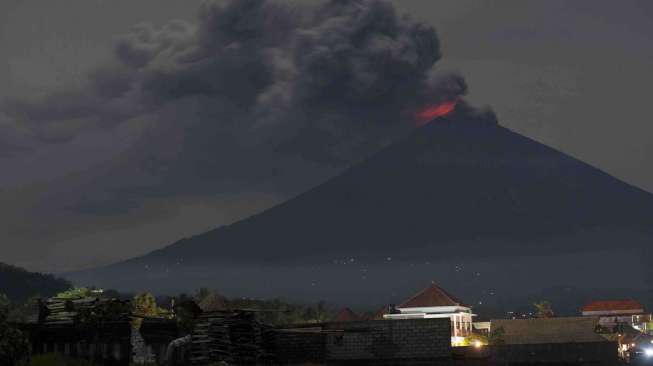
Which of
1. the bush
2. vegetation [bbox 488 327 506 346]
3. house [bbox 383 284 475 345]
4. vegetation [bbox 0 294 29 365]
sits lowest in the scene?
the bush

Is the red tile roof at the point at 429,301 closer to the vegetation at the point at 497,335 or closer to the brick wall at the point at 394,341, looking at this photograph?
the vegetation at the point at 497,335

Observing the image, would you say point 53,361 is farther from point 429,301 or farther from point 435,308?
point 429,301

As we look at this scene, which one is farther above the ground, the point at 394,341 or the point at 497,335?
the point at 497,335

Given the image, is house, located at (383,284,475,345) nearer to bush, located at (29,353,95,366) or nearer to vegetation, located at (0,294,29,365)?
bush, located at (29,353,95,366)

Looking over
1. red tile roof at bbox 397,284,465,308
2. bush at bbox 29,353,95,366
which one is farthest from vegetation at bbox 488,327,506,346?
bush at bbox 29,353,95,366

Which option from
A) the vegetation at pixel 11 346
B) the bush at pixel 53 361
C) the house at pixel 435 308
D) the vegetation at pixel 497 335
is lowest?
the bush at pixel 53 361

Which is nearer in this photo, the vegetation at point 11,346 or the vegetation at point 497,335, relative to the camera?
the vegetation at point 11,346

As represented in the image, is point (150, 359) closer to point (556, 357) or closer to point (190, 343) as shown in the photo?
point (190, 343)

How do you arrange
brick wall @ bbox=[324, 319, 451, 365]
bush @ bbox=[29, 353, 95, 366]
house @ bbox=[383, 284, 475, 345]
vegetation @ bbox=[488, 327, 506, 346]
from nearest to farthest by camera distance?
1. brick wall @ bbox=[324, 319, 451, 365]
2. bush @ bbox=[29, 353, 95, 366]
3. vegetation @ bbox=[488, 327, 506, 346]
4. house @ bbox=[383, 284, 475, 345]

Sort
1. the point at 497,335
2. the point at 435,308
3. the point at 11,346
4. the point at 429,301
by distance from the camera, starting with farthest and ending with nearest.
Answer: the point at 429,301 → the point at 435,308 → the point at 497,335 → the point at 11,346

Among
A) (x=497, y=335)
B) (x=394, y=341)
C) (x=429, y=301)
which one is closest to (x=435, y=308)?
(x=429, y=301)

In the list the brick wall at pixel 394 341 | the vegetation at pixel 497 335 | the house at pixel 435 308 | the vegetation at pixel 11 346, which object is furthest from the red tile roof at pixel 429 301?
the vegetation at pixel 11 346

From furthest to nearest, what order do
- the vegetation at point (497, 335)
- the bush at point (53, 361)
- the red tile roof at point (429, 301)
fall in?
the red tile roof at point (429, 301), the vegetation at point (497, 335), the bush at point (53, 361)

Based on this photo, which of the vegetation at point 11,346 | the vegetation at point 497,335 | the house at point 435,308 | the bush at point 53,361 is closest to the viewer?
the bush at point 53,361
